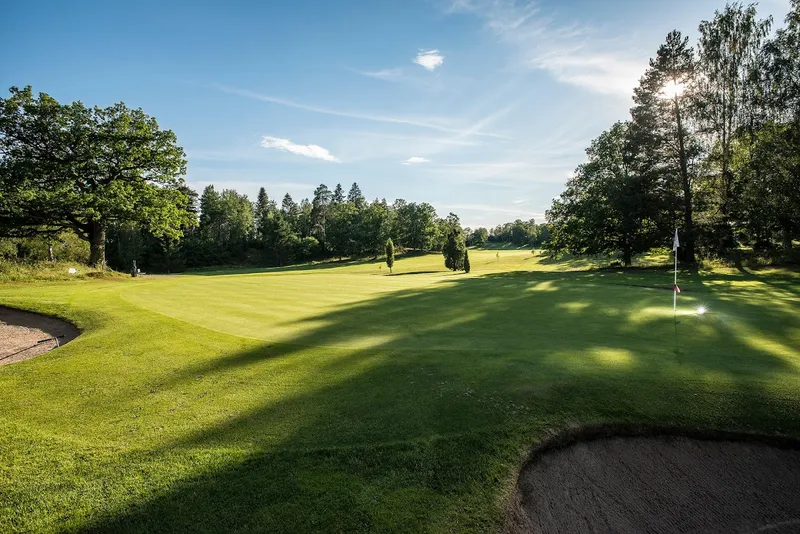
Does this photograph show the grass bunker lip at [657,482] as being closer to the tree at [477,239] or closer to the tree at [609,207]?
the tree at [609,207]

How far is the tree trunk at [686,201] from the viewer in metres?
30.6

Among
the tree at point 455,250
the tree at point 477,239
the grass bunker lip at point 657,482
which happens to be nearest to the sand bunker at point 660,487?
the grass bunker lip at point 657,482

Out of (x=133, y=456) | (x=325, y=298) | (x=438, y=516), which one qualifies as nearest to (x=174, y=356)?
(x=133, y=456)

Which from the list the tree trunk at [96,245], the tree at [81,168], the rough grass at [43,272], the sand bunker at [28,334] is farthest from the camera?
the tree trunk at [96,245]

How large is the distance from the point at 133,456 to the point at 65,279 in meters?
24.1

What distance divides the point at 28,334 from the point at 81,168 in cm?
2087

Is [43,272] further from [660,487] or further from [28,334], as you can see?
[660,487]

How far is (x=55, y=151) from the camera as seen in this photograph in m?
25.0

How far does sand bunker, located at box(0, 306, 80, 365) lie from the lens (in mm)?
9021

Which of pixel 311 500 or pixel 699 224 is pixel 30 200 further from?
pixel 699 224

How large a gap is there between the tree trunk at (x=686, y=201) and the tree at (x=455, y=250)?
23755 millimetres

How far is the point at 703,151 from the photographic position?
105 feet

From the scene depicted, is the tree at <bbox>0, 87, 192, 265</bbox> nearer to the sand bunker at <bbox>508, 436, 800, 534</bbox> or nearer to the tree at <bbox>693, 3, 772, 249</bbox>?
the sand bunker at <bbox>508, 436, 800, 534</bbox>

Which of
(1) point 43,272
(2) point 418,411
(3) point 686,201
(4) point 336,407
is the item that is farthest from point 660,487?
(3) point 686,201
